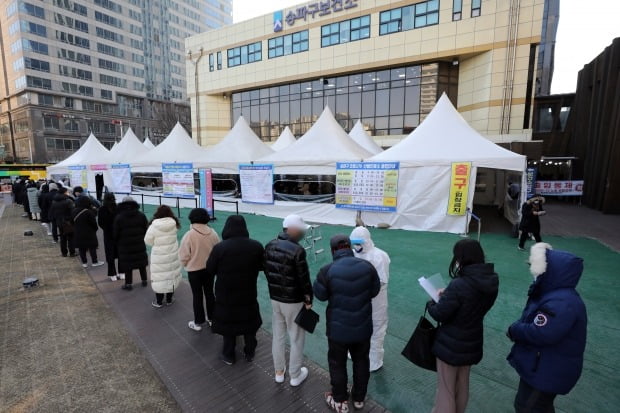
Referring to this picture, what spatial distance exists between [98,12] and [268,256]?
69664 millimetres

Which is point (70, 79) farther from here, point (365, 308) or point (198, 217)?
point (365, 308)

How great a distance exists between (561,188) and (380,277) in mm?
19114

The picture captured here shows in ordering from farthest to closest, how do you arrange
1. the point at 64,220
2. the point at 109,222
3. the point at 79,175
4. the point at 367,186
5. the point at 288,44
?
the point at 288,44 < the point at 79,175 < the point at 367,186 < the point at 64,220 < the point at 109,222

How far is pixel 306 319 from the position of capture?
9.50ft

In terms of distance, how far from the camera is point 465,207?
913 cm

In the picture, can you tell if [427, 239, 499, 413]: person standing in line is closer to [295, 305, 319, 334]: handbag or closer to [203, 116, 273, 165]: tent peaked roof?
[295, 305, 319, 334]: handbag

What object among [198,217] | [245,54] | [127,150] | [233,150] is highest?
[245,54]

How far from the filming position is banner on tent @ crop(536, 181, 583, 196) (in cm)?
1660

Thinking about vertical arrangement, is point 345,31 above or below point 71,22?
below

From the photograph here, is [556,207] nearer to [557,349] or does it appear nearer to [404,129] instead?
[404,129]

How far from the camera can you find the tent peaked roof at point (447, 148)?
8.78 metres

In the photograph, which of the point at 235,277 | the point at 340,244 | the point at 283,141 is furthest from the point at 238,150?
the point at 340,244

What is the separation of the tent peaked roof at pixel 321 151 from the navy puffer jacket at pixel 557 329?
8.94 meters

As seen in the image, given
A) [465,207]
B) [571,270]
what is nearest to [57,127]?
[465,207]
